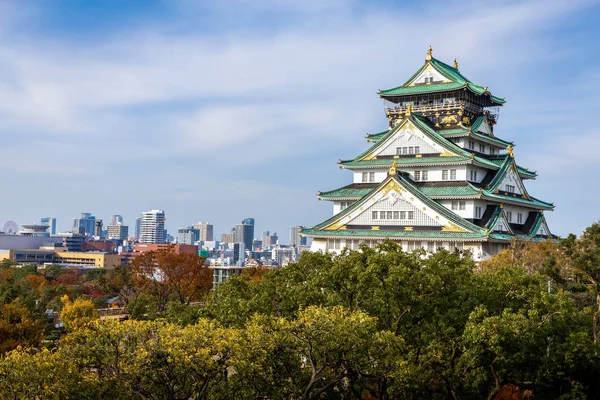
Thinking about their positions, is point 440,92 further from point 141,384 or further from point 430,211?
point 141,384

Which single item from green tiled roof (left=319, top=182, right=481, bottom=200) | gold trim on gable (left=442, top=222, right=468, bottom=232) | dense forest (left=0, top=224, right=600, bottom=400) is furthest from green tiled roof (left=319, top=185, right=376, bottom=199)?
dense forest (left=0, top=224, right=600, bottom=400)

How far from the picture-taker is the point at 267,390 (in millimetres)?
23531

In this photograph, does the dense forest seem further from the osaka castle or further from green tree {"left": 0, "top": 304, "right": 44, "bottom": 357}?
the osaka castle

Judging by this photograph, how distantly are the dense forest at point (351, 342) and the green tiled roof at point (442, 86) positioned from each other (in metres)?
30.5

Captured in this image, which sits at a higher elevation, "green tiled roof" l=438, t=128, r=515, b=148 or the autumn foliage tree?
"green tiled roof" l=438, t=128, r=515, b=148

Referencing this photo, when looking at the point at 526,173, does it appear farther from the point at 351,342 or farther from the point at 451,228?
the point at 351,342

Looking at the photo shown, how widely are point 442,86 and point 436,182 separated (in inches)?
395

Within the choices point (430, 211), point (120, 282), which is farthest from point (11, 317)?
point (430, 211)

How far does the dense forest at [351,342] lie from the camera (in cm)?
2169

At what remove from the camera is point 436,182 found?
5659 centimetres

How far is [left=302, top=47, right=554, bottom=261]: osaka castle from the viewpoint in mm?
52812

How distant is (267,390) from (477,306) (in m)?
9.21

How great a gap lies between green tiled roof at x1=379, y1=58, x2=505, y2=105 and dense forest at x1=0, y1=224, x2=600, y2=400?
30513 millimetres

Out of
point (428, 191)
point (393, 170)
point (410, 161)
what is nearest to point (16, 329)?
point (393, 170)
